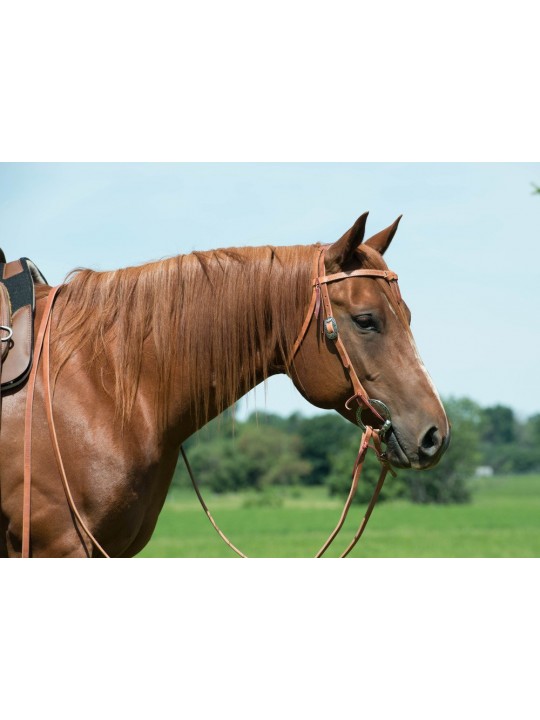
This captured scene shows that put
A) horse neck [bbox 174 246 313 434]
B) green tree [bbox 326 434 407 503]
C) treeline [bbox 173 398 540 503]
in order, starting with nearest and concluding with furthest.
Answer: horse neck [bbox 174 246 313 434] → green tree [bbox 326 434 407 503] → treeline [bbox 173 398 540 503]

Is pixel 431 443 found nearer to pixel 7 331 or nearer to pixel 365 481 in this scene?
pixel 7 331

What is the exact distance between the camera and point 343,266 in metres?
3.26

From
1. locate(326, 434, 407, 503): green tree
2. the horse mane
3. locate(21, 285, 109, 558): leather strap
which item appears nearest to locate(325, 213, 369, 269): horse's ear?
the horse mane

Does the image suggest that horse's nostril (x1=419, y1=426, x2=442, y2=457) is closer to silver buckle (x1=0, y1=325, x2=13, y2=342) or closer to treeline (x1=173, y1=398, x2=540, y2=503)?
silver buckle (x1=0, y1=325, x2=13, y2=342)

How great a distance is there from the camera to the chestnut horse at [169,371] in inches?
114

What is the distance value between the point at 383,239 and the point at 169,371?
1.26 m

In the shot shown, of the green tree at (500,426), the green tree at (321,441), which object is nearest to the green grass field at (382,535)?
the green tree at (321,441)

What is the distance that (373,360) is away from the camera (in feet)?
10.3

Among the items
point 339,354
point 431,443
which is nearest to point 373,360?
point 339,354

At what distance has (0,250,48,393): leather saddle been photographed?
2971 mm

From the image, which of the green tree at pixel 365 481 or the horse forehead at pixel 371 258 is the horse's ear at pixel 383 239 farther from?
the green tree at pixel 365 481

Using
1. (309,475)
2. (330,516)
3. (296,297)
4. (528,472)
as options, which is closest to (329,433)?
(309,475)

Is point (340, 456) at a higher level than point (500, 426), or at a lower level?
lower

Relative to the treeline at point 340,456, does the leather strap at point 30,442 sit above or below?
above
